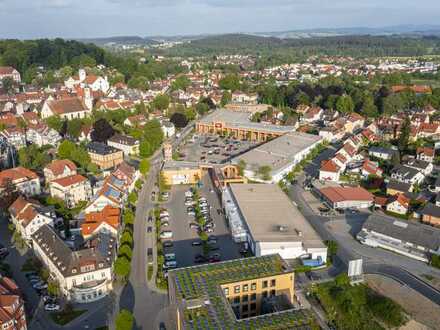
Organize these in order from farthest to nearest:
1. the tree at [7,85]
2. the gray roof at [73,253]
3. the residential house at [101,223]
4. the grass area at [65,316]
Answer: the tree at [7,85] → the residential house at [101,223] → the gray roof at [73,253] → the grass area at [65,316]

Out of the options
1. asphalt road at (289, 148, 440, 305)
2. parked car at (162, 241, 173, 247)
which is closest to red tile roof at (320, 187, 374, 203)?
asphalt road at (289, 148, 440, 305)

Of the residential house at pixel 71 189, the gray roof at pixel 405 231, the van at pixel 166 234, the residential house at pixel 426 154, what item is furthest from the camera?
the residential house at pixel 426 154

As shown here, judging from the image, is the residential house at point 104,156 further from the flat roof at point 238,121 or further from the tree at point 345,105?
the tree at point 345,105

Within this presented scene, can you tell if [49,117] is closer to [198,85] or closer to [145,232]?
[145,232]

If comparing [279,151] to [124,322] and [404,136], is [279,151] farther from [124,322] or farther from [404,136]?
[124,322]

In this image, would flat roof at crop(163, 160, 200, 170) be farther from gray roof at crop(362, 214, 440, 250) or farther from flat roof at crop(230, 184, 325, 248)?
gray roof at crop(362, 214, 440, 250)

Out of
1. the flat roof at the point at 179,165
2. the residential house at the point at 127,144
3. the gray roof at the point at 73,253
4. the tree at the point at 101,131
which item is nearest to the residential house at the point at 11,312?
the gray roof at the point at 73,253

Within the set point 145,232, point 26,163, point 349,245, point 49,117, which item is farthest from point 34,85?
point 349,245
